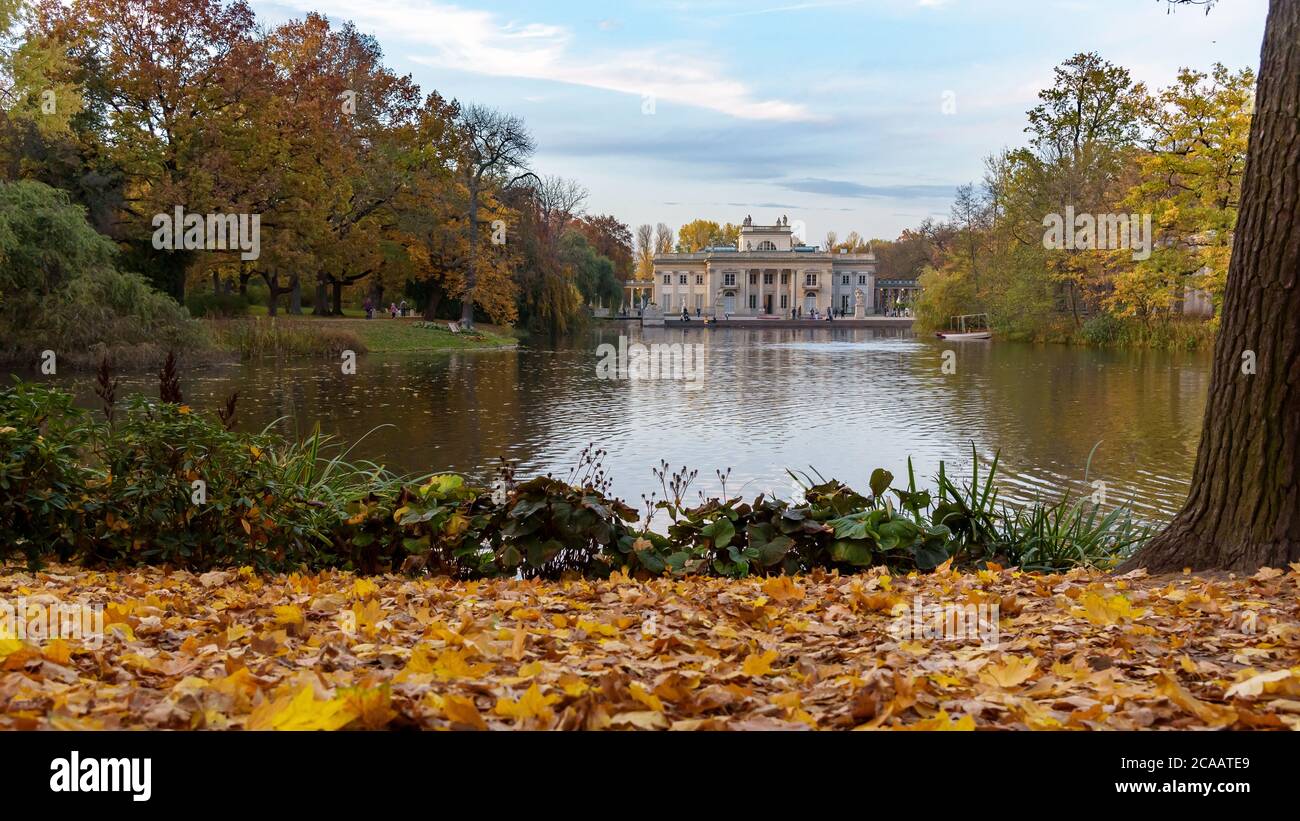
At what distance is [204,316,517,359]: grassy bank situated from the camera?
90.1 feet

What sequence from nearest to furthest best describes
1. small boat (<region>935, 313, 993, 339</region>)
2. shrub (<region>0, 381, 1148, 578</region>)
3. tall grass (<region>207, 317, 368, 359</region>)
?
shrub (<region>0, 381, 1148, 578</region>), tall grass (<region>207, 317, 368, 359</region>), small boat (<region>935, 313, 993, 339</region>)

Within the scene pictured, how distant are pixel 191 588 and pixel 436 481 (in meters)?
1.76

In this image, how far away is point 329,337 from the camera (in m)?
29.2

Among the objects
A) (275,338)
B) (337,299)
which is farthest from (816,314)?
(275,338)

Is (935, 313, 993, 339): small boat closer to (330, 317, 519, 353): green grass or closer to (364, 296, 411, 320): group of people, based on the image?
(330, 317, 519, 353): green grass

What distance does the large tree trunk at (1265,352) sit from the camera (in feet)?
14.2

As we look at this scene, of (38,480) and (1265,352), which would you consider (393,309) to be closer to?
(38,480)

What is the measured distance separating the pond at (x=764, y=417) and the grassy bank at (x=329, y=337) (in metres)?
2.02

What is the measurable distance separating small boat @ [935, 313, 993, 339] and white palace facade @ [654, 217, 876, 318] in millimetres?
49622

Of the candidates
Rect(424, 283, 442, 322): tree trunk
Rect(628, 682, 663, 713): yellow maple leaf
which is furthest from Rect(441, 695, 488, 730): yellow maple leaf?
Rect(424, 283, 442, 322): tree trunk

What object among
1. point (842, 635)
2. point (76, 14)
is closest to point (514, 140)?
point (76, 14)

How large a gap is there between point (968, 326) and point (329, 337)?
1289 inches

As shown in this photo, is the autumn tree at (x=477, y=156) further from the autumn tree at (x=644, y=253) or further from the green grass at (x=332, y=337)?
the autumn tree at (x=644, y=253)
